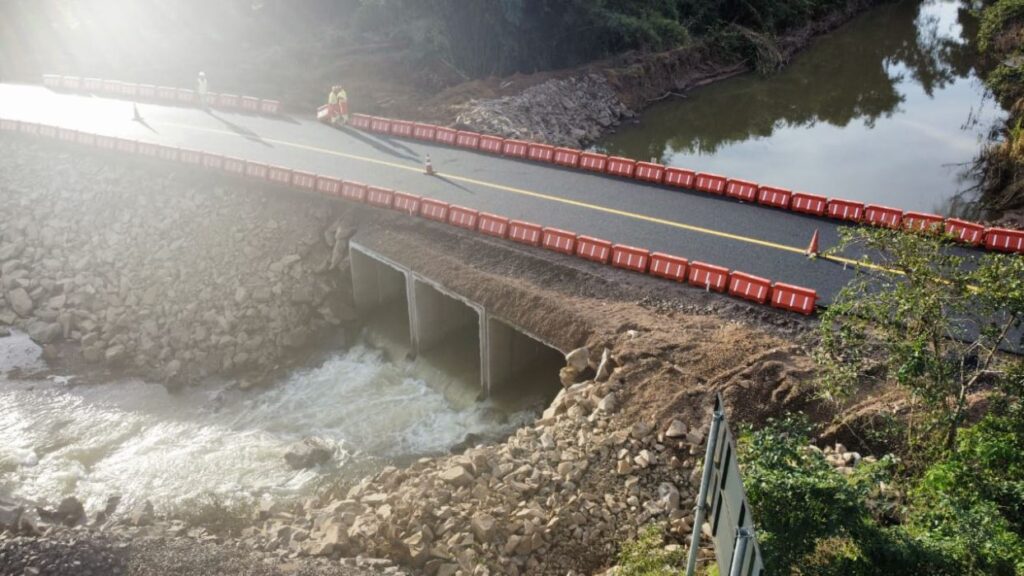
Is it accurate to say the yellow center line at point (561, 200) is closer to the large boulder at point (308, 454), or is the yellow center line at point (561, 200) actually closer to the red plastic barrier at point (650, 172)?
the red plastic barrier at point (650, 172)

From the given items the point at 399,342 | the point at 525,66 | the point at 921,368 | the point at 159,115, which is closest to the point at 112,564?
the point at 399,342

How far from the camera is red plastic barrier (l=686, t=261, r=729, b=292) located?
20453 mm

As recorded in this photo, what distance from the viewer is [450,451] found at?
827 inches

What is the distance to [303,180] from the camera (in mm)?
27453

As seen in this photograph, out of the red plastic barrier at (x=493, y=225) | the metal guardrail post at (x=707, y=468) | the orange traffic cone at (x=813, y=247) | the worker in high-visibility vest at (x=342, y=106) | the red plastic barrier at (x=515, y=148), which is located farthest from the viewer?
the worker in high-visibility vest at (x=342, y=106)

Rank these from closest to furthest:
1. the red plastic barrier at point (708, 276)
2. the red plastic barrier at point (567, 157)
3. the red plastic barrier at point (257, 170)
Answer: the red plastic barrier at point (708, 276) → the red plastic barrier at point (257, 170) → the red plastic barrier at point (567, 157)

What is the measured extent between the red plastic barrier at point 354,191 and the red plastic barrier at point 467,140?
19.3 feet

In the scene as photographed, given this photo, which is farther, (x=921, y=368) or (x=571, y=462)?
(x=571, y=462)

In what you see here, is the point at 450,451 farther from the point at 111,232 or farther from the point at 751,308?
the point at 111,232

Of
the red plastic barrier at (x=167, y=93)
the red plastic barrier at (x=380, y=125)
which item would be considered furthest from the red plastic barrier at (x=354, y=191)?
the red plastic barrier at (x=167, y=93)

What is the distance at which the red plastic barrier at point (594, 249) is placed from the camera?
72.6 feet

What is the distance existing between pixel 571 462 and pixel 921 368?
24.7ft

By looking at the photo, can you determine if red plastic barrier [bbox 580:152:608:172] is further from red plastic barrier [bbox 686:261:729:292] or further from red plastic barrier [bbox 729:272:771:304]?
red plastic barrier [bbox 729:272:771:304]

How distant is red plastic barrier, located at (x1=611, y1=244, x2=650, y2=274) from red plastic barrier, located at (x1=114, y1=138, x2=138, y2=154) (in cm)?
2163
